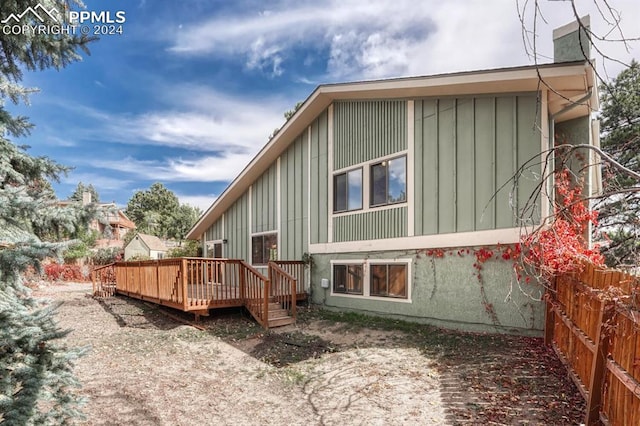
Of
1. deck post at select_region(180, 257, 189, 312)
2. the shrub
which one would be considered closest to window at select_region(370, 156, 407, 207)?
→ deck post at select_region(180, 257, 189, 312)

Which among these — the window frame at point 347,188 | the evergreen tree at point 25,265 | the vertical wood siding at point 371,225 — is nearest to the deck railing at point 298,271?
the vertical wood siding at point 371,225

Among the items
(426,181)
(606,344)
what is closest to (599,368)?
(606,344)

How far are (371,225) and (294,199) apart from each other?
139 inches

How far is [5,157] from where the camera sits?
145 inches

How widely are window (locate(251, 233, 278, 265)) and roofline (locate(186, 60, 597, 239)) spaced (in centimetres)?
231

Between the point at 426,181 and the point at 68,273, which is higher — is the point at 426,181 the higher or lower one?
the higher one

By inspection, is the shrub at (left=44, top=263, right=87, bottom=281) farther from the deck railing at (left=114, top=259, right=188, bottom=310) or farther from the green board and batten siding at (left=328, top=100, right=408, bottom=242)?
the green board and batten siding at (left=328, top=100, right=408, bottom=242)

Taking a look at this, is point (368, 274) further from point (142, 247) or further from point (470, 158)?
point (142, 247)

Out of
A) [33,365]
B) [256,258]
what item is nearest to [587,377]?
[33,365]

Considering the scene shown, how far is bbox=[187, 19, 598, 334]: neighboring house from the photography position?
677 centimetres

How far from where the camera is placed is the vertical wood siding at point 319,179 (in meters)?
10.8

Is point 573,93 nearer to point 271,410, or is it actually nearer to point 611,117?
point 271,410

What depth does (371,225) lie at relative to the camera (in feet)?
30.7

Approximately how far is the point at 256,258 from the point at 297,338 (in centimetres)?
635
